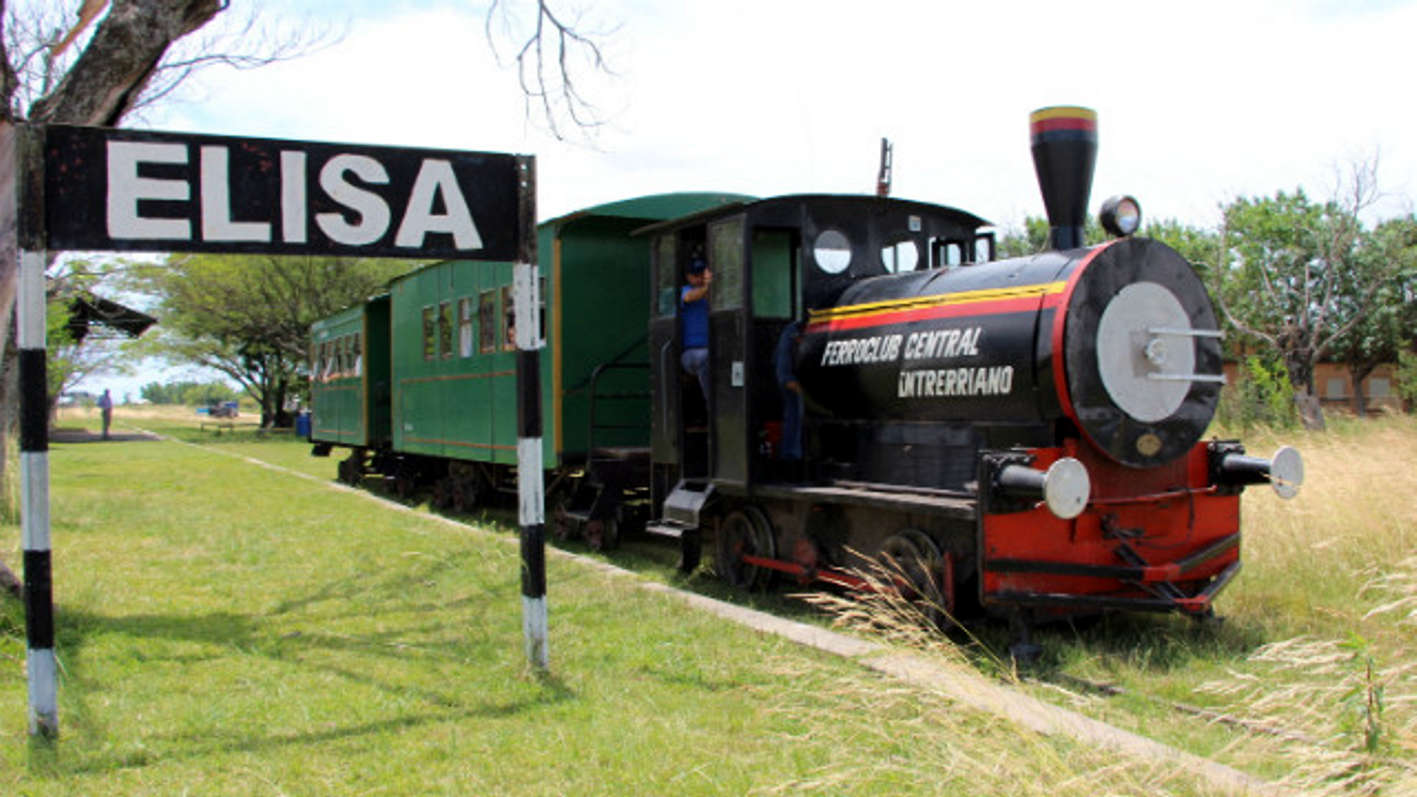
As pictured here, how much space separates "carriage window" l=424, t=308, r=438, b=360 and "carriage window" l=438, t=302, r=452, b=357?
0.22 metres

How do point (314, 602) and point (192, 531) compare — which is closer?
point (314, 602)

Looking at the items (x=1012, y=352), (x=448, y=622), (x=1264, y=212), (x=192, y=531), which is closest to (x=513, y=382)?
(x=192, y=531)

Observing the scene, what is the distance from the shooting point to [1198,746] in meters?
4.55

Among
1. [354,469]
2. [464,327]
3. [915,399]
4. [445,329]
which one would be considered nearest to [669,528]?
[915,399]

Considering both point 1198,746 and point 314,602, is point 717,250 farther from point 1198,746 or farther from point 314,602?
point 1198,746

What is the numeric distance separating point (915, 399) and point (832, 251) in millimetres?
1593

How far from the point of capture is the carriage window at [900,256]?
8.38 metres

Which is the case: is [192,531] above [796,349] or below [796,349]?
below

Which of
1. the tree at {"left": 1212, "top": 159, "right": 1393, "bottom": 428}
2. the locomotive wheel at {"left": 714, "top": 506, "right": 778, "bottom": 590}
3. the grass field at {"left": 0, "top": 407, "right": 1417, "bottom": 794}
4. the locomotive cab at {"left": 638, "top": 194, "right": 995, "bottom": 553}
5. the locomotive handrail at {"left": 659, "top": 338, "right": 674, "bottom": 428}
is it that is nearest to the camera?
the grass field at {"left": 0, "top": 407, "right": 1417, "bottom": 794}

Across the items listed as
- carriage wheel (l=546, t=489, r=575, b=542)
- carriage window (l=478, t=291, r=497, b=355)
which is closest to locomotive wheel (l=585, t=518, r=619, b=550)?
carriage wheel (l=546, t=489, r=575, b=542)

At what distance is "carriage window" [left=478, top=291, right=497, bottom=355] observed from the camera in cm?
1261

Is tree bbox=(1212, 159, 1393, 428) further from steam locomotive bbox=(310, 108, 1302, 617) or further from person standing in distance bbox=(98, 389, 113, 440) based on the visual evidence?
person standing in distance bbox=(98, 389, 113, 440)

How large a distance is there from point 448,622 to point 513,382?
17.0 ft

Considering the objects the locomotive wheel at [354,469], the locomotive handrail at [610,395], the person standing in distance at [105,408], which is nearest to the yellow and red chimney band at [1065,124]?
the locomotive handrail at [610,395]
